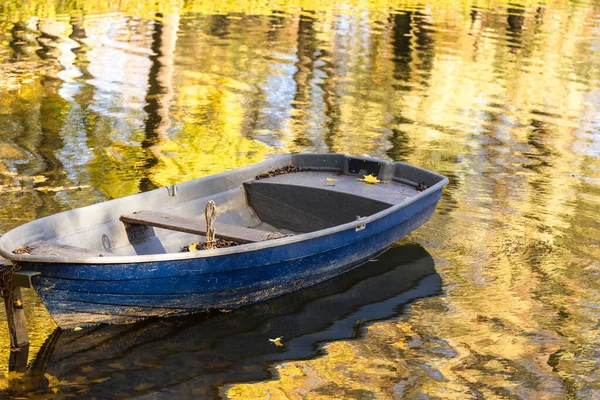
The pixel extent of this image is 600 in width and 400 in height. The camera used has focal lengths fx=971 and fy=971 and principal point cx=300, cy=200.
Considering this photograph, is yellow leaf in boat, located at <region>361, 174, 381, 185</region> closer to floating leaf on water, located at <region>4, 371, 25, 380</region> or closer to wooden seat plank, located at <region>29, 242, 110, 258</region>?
wooden seat plank, located at <region>29, 242, 110, 258</region>

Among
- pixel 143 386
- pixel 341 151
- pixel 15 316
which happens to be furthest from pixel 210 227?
pixel 341 151

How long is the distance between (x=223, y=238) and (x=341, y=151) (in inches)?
259

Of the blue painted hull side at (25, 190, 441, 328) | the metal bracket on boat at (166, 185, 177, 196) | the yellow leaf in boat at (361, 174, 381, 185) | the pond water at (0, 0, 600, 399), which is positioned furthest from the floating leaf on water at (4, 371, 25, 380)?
the yellow leaf in boat at (361, 174, 381, 185)

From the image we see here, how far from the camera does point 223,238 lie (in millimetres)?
8852

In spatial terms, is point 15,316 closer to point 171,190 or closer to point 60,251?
point 60,251

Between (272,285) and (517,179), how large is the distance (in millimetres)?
6161

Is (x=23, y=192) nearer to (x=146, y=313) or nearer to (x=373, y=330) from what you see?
(x=146, y=313)

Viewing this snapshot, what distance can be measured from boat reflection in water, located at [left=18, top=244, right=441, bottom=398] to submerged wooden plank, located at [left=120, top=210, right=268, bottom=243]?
2.42 ft

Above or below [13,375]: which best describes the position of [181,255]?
above

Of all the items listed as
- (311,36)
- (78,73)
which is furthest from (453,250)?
(311,36)

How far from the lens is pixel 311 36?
27.8 m

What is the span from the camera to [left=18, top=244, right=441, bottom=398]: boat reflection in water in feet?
25.1

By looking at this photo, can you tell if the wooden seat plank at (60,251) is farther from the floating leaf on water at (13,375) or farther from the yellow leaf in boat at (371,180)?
the yellow leaf in boat at (371,180)

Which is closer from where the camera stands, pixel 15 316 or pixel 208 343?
pixel 15 316
